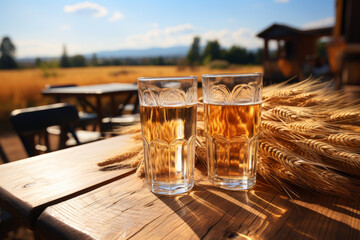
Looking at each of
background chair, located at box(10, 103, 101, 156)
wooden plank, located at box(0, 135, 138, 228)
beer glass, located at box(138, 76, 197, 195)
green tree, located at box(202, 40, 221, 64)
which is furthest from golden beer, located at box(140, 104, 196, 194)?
green tree, located at box(202, 40, 221, 64)

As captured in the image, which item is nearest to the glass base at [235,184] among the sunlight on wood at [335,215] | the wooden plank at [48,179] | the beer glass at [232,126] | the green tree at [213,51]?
the beer glass at [232,126]

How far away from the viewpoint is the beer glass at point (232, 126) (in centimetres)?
54

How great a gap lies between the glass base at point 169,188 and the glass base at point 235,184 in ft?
0.23

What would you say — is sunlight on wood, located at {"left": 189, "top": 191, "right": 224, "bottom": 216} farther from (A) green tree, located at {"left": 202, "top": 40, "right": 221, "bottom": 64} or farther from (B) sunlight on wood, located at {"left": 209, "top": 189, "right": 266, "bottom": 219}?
(A) green tree, located at {"left": 202, "top": 40, "right": 221, "bottom": 64}

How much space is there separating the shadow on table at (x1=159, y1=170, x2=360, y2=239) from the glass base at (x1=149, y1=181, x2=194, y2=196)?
0.07ft

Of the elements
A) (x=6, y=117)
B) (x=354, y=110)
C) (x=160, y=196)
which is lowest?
(x=6, y=117)

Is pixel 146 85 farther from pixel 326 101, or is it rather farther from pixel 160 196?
pixel 326 101

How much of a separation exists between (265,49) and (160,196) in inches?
331

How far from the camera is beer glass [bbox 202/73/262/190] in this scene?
0.54 m

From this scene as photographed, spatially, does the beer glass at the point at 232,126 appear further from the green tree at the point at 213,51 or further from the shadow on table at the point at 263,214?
the green tree at the point at 213,51

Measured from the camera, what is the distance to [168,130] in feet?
1.82

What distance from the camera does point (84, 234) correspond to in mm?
408

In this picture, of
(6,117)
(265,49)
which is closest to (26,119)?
(6,117)

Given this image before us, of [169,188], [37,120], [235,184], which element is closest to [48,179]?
[169,188]
